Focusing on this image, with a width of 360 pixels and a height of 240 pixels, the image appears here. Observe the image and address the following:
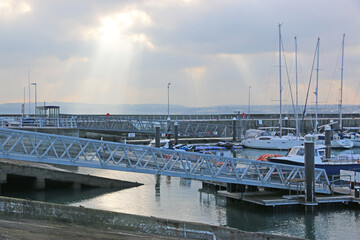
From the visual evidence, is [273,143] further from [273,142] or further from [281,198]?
[281,198]

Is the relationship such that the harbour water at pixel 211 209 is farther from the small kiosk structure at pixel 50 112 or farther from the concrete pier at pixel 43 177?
the small kiosk structure at pixel 50 112

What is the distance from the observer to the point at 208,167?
32.7 meters

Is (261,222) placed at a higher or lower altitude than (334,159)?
lower

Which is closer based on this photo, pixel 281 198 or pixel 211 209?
pixel 281 198

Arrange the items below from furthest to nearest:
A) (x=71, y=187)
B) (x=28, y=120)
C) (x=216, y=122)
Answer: (x=216, y=122), (x=28, y=120), (x=71, y=187)

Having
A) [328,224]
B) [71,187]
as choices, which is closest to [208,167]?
[328,224]

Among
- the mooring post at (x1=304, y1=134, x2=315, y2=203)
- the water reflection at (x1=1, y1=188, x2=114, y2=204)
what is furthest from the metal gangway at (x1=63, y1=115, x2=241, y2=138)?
the mooring post at (x1=304, y1=134, x2=315, y2=203)

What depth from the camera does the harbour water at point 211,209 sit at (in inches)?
1148

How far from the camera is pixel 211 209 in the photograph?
109ft

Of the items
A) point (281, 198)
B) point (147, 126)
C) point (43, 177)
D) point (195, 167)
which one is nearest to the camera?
point (281, 198)

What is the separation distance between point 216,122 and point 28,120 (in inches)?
1921

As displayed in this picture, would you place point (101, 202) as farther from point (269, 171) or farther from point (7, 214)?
point (7, 214)

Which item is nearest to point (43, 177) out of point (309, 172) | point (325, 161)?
point (309, 172)

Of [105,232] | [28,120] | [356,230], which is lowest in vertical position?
[356,230]
